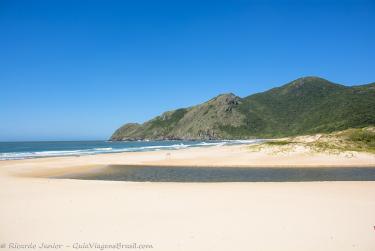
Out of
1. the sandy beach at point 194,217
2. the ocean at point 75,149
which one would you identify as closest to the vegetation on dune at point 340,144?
the sandy beach at point 194,217

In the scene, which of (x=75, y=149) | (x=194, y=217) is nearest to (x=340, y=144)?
(x=194, y=217)

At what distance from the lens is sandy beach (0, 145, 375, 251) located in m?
8.27

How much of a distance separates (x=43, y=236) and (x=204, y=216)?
506cm

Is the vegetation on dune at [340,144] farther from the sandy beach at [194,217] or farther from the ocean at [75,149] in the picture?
the ocean at [75,149]

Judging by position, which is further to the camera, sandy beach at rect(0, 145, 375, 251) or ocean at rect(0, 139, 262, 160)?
ocean at rect(0, 139, 262, 160)

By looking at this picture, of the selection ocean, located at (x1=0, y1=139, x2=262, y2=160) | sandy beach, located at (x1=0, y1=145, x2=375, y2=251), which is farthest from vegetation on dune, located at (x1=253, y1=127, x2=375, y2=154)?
ocean, located at (x1=0, y1=139, x2=262, y2=160)

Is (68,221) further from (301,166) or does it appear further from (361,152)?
(361,152)

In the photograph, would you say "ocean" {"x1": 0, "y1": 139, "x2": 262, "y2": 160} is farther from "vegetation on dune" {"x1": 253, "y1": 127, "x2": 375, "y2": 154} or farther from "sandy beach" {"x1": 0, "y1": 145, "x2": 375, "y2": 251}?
"sandy beach" {"x1": 0, "y1": 145, "x2": 375, "y2": 251}

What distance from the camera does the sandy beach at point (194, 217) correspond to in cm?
827

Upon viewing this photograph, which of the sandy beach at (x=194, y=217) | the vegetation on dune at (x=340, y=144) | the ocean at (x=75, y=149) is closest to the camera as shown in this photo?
the sandy beach at (x=194, y=217)

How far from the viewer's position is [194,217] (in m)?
10.5

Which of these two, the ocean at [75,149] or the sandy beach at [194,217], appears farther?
the ocean at [75,149]

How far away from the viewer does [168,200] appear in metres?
13.5

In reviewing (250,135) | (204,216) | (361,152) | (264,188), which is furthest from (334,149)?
(250,135)
